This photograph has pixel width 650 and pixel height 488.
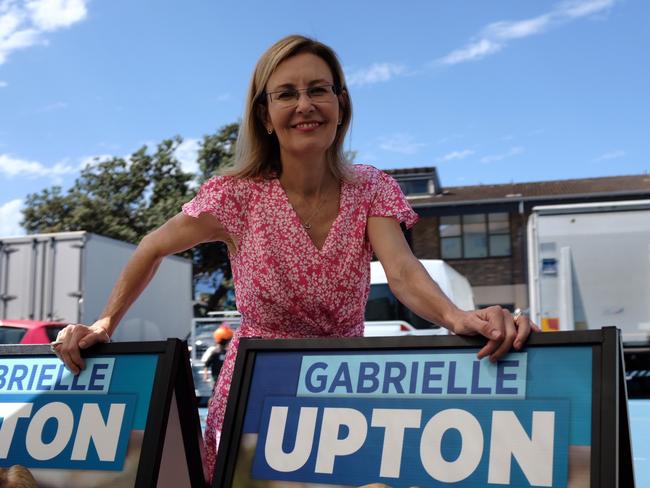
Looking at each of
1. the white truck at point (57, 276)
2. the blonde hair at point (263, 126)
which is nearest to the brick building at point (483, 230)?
the white truck at point (57, 276)

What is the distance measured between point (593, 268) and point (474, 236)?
17537mm

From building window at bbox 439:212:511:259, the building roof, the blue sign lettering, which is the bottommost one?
the blue sign lettering

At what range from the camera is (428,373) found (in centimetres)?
159

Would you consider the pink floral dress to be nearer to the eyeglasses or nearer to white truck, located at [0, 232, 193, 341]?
the eyeglasses

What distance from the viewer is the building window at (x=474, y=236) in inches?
1164

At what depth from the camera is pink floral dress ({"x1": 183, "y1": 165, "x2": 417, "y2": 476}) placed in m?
1.96

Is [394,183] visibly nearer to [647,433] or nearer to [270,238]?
[270,238]

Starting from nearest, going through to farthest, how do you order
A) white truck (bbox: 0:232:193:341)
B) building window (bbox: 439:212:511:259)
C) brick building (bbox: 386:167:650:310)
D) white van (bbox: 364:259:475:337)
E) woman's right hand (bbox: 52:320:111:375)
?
woman's right hand (bbox: 52:320:111:375) → white van (bbox: 364:259:475:337) → white truck (bbox: 0:232:193:341) → brick building (bbox: 386:167:650:310) → building window (bbox: 439:212:511:259)

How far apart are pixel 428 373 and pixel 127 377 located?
2.34 feet

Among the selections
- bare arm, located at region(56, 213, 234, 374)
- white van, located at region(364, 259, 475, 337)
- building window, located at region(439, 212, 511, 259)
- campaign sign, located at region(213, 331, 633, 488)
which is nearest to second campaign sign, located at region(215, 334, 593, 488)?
campaign sign, located at region(213, 331, 633, 488)

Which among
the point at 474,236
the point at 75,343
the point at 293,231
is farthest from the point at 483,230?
the point at 75,343

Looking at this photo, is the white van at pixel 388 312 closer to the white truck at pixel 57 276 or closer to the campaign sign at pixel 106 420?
the white truck at pixel 57 276

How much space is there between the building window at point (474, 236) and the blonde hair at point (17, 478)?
28352mm

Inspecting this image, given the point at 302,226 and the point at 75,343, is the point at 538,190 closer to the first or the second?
the point at 302,226
